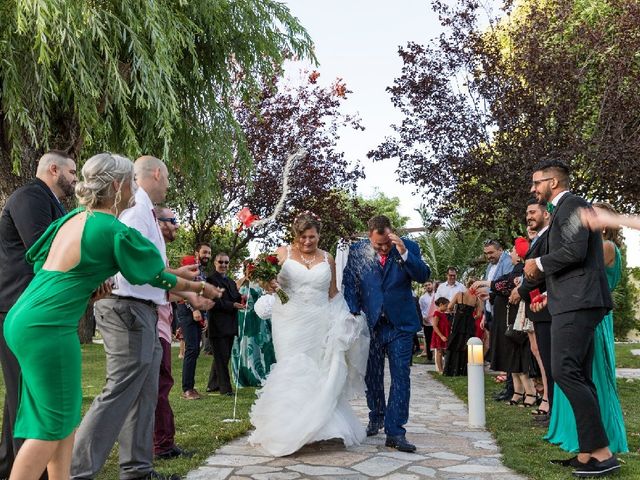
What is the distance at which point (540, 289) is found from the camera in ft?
21.0

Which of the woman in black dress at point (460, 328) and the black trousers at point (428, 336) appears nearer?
the woman in black dress at point (460, 328)

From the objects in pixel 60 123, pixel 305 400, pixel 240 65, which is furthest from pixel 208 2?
pixel 305 400

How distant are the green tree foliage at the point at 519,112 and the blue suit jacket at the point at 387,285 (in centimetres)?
824

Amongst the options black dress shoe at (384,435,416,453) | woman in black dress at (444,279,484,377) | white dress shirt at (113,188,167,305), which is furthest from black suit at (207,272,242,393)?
white dress shirt at (113,188,167,305)

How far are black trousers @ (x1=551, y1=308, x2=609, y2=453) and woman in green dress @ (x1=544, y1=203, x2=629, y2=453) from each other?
684 mm

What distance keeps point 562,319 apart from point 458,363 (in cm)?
844

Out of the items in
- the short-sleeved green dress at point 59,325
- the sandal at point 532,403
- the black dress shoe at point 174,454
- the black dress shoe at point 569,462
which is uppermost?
the short-sleeved green dress at point 59,325

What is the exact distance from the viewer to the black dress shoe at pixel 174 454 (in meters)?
6.12

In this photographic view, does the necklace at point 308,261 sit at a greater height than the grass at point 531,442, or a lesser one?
greater

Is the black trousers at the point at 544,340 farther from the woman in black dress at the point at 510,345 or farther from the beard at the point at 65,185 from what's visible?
the beard at the point at 65,185

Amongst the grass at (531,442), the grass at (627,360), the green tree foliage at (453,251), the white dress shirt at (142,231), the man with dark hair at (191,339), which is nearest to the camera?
the white dress shirt at (142,231)

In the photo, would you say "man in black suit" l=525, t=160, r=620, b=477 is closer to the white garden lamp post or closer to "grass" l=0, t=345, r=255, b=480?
the white garden lamp post

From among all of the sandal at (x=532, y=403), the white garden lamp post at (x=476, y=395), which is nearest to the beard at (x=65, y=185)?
the white garden lamp post at (x=476, y=395)

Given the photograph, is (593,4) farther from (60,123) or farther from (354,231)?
(60,123)
